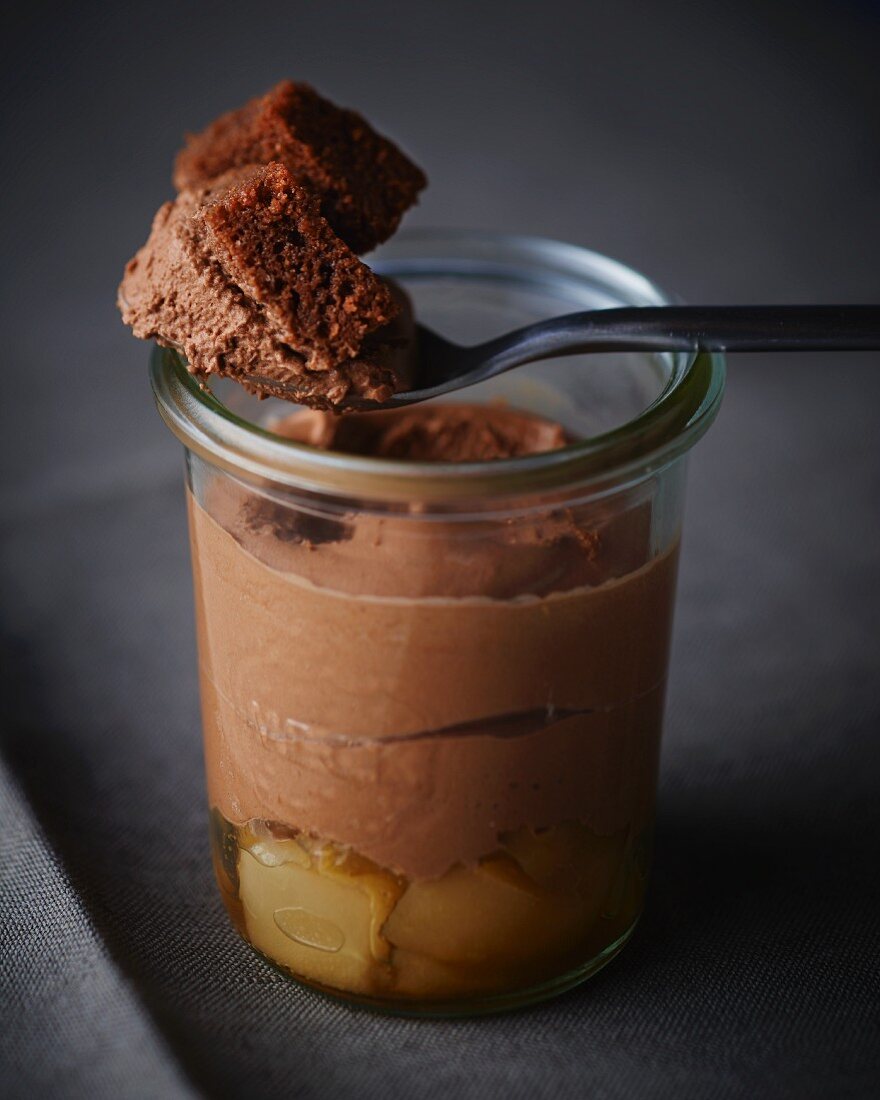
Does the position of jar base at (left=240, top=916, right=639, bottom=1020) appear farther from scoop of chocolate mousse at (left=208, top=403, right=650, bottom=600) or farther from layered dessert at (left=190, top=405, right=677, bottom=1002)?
scoop of chocolate mousse at (left=208, top=403, right=650, bottom=600)

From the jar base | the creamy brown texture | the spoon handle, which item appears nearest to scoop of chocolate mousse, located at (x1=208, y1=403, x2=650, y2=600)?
the creamy brown texture

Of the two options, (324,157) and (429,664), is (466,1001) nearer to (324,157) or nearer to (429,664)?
(429,664)

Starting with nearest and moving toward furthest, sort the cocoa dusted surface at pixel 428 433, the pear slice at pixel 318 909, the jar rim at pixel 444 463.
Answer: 1. the jar rim at pixel 444 463
2. the pear slice at pixel 318 909
3. the cocoa dusted surface at pixel 428 433

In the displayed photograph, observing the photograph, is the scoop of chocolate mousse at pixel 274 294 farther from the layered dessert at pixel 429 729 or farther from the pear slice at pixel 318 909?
the pear slice at pixel 318 909

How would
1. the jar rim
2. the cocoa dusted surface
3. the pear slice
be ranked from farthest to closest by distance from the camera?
the cocoa dusted surface, the pear slice, the jar rim

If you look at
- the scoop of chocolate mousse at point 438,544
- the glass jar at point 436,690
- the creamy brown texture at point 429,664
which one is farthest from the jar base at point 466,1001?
the scoop of chocolate mousse at point 438,544

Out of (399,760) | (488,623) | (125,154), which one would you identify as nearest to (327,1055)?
(399,760)

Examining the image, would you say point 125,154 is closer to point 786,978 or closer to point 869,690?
point 869,690
